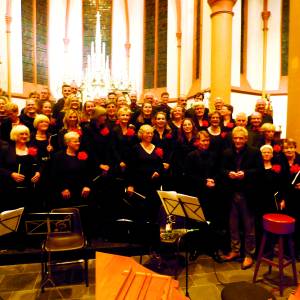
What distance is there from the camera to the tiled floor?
3.39 metres

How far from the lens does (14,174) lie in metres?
3.73

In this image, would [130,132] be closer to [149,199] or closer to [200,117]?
[149,199]

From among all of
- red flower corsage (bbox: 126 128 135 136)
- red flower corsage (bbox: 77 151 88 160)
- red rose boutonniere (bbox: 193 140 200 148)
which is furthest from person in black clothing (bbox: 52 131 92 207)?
red rose boutonniere (bbox: 193 140 200 148)

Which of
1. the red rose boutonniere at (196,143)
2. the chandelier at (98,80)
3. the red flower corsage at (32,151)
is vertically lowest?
the red flower corsage at (32,151)

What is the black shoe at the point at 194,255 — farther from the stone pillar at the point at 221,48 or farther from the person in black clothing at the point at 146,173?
the stone pillar at the point at 221,48

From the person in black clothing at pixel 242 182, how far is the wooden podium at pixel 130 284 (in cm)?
210

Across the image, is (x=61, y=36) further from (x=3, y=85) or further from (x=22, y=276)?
(x=22, y=276)

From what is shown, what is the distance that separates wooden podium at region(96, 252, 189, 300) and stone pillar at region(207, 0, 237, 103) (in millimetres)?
6276

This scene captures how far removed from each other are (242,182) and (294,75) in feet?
6.45

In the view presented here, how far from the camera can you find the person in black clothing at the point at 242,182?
4.00m

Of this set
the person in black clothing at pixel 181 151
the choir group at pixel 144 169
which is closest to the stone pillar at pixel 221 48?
the choir group at pixel 144 169

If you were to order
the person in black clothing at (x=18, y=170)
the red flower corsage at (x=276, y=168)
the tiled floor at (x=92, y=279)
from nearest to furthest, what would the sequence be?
the tiled floor at (x=92, y=279) < the person in black clothing at (x=18, y=170) < the red flower corsage at (x=276, y=168)

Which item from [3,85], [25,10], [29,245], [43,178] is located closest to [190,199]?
[43,178]

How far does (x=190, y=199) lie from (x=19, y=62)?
10.6m
